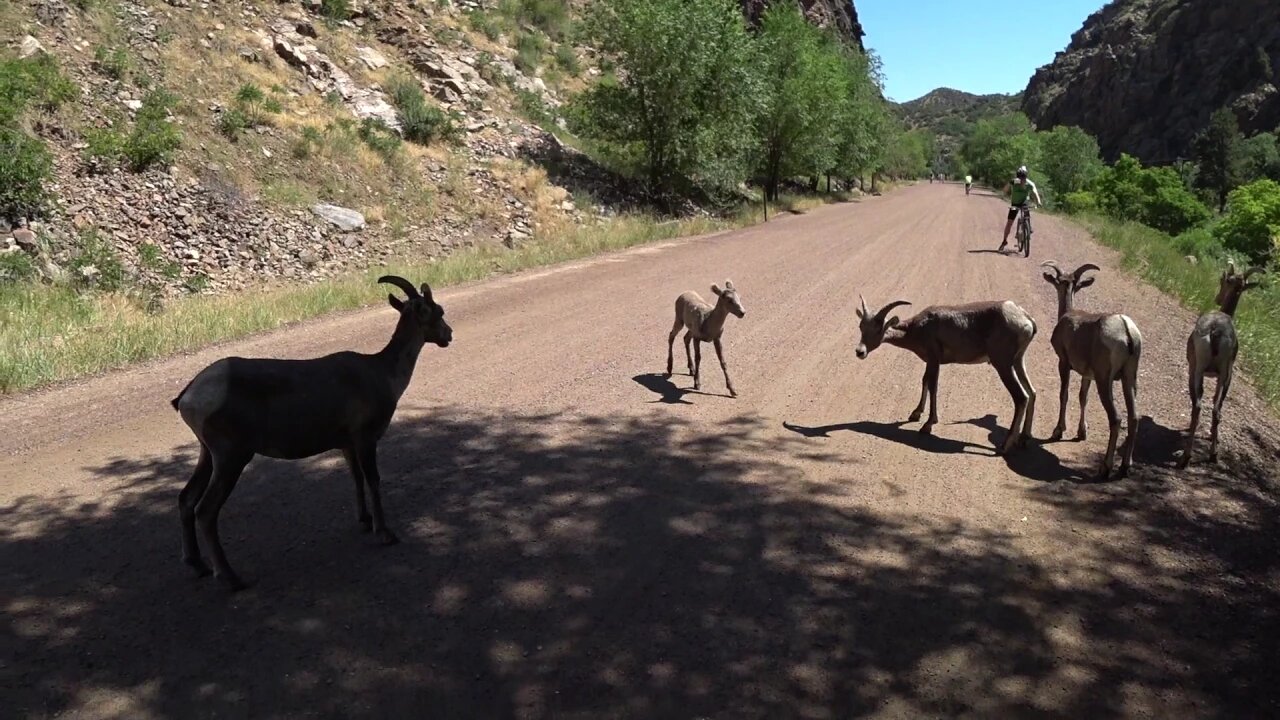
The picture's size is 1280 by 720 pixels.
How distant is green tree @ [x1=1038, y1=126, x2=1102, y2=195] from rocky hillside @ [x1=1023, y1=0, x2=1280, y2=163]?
35.0m

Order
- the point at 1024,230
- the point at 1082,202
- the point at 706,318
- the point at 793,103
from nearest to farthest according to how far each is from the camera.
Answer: the point at 706,318 → the point at 1024,230 → the point at 793,103 → the point at 1082,202

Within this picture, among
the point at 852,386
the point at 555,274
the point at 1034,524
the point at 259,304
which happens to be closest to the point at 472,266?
the point at 555,274

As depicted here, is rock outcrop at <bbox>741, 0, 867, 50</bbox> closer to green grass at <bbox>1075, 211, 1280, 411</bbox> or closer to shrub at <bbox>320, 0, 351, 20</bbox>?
shrub at <bbox>320, 0, 351, 20</bbox>

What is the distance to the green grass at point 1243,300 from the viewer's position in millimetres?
9617

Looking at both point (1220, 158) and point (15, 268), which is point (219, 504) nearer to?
point (15, 268)

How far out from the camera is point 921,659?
13.4 ft

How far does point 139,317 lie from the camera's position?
11.7 meters

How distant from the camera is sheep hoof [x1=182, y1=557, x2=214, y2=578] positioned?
4.68m

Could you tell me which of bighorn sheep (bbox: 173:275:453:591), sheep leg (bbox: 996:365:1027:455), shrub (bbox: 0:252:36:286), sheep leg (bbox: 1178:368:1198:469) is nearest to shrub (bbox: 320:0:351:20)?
shrub (bbox: 0:252:36:286)

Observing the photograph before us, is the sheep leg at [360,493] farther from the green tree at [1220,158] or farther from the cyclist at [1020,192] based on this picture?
the green tree at [1220,158]

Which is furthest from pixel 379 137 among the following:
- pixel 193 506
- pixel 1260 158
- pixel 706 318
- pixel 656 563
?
pixel 1260 158

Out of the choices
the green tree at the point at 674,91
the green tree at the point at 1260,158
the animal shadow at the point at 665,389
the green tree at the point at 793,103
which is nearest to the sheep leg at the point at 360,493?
the animal shadow at the point at 665,389

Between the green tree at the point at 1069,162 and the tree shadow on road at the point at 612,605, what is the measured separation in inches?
3361

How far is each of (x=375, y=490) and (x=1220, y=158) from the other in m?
106
